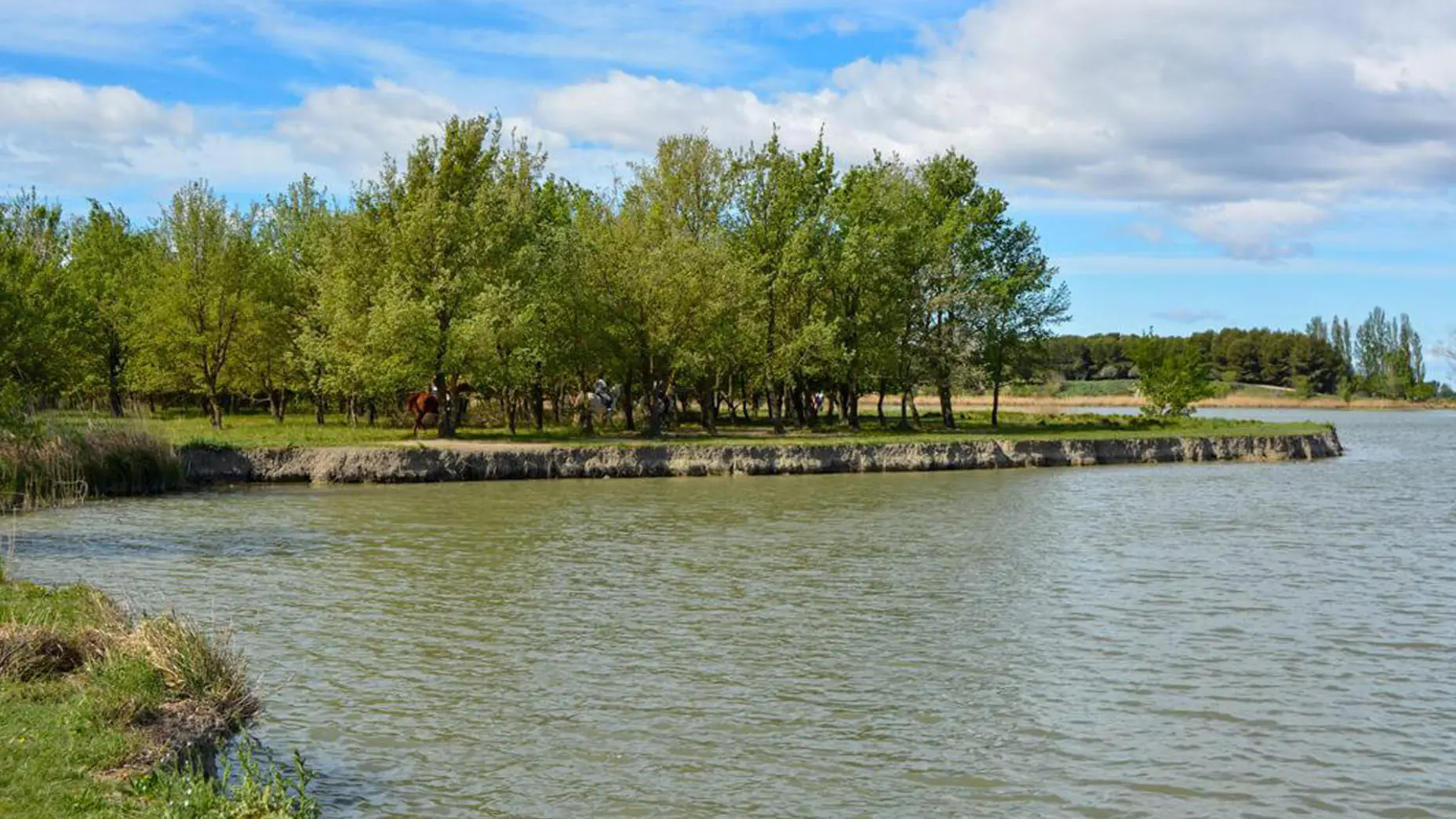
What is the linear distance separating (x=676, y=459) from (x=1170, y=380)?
3408cm

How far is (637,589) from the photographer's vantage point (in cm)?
2348

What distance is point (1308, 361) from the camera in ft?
568

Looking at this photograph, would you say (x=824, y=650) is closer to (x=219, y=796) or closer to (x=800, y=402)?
(x=219, y=796)

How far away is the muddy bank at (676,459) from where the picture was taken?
44094mm

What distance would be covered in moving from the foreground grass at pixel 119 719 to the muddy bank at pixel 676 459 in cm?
2941

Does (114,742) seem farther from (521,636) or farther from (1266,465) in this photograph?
(1266,465)

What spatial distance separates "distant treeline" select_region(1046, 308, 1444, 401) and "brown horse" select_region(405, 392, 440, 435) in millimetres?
115544

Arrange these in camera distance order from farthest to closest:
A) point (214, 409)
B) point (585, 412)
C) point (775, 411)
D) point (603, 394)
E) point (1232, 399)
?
point (1232, 399), point (603, 394), point (775, 411), point (585, 412), point (214, 409)

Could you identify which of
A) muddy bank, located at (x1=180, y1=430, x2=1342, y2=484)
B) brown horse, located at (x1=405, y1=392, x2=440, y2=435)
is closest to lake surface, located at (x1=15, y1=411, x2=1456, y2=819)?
muddy bank, located at (x1=180, y1=430, x2=1342, y2=484)

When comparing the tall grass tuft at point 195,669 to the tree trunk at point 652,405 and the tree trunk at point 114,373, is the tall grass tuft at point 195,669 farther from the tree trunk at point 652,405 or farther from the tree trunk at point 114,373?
the tree trunk at point 114,373

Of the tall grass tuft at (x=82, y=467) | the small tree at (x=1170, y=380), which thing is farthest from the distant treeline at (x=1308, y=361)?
the tall grass tuft at (x=82, y=467)

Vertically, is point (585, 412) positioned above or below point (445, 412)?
below

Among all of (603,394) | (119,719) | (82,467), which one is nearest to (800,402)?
(603,394)

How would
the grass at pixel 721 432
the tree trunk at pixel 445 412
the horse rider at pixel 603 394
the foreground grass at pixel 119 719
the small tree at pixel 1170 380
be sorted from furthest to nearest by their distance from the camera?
the small tree at pixel 1170 380
the horse rider at pixel 603 394
the tree trunk at pixel 445 412
the grass at pixel 721 432
the foreground grass at pixel 119 719
